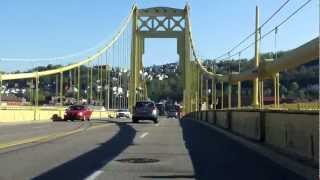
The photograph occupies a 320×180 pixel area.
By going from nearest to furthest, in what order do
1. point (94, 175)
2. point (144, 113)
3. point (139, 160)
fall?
point (94, 175)
point (139, 160)
point (144, 113)

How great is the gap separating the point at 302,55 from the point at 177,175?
6.34 m

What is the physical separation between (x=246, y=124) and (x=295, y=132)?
979cm

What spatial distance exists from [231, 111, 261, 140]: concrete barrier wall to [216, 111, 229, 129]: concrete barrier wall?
277 centimetres

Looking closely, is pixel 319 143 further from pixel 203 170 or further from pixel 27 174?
pixel 27 174

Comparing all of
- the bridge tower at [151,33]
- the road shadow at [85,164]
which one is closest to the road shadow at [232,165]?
the road shadow at [85,164]

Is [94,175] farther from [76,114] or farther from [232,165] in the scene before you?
[76,114]

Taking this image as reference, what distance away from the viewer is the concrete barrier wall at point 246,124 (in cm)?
2355

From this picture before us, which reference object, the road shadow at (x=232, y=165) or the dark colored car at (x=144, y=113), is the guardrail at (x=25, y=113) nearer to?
the dark colored car at (x=144, y=113)

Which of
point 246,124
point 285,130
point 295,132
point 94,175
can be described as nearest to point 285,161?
point 295,132

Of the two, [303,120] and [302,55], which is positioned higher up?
[302,55]

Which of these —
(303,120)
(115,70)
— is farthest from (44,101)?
(303,120)

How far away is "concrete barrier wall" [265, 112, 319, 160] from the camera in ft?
48.8

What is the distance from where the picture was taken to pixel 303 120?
1600 centimetres

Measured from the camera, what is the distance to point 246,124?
26641 mm
